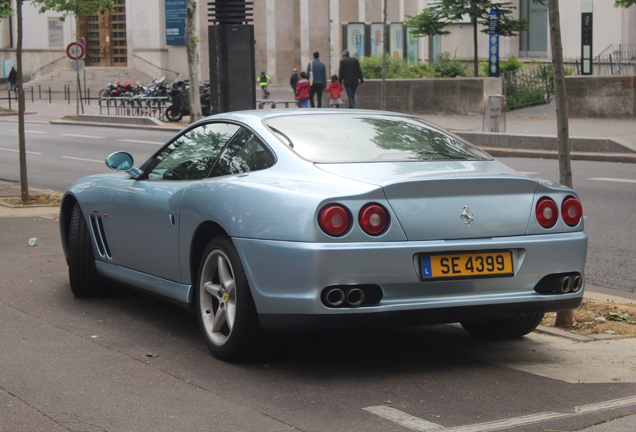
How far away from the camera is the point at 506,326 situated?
5742mm

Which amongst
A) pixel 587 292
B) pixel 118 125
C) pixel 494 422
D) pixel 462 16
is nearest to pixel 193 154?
pixel 494 422

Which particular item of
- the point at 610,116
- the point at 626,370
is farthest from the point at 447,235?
the point at 610,116

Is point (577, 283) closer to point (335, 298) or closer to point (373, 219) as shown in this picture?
point (373, 219)

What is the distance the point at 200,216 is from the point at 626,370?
241 centimetres

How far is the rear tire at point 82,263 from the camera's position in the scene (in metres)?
6.87

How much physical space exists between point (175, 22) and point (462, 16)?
33.8m

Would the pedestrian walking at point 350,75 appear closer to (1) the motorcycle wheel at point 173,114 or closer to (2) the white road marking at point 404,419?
(1) the motorcycle wheel at point 173,114

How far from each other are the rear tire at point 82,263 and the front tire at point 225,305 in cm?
167

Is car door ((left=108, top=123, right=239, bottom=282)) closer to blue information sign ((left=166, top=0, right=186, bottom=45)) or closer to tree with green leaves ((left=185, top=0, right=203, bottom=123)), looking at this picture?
tree with green leaves ((left=185, top=0, right=203, bottom=123))

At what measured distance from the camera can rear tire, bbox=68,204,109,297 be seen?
6871 millimetres

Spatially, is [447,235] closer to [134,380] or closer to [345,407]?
[345,407]

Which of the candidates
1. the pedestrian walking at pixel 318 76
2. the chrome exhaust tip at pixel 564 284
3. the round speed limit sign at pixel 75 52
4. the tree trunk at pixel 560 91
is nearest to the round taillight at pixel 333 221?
the chrome exhaust tip at pixel 564 284

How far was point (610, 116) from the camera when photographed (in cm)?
2500

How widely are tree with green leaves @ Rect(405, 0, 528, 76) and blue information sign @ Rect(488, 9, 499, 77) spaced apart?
0.50 m
